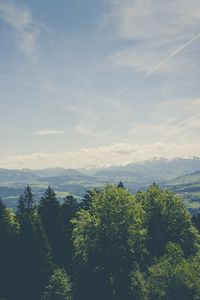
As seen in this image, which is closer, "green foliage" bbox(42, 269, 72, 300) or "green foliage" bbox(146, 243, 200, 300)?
"green foliage" bbox(146, 243, 200, 300)

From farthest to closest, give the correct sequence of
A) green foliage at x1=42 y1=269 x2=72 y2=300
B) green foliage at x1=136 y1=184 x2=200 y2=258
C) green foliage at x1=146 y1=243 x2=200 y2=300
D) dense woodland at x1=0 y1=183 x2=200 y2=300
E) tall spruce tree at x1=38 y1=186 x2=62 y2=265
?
tall spruce tree at x1=38 y1=186 x2=62 y2=265 → green foliage at x1=136 y1=184 x2=200 y2=258 → dense woodland at x1=0 y1=183 x2=200 y2=300 → green foliage at x1=42 y1=269 x2=72 y2=300 → green foliage at x1=146 y1=243 x2=200 y2=300

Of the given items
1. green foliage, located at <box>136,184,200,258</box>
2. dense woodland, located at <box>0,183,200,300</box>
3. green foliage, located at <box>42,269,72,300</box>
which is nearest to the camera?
green foliage, located at <box>42,269,72,300</box>

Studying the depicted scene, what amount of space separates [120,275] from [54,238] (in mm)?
18593

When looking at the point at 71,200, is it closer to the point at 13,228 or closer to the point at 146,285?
the point at 13,228

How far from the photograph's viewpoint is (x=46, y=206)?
83.0m

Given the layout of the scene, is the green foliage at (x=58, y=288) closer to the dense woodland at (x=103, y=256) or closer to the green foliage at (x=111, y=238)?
the dense woodland at (x=103, y=256)

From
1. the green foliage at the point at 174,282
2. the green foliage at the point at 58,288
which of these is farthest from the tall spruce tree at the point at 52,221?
the green foliage at the point at 174,282

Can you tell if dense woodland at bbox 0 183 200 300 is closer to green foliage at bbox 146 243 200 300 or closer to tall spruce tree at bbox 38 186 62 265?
green foliage at bbox 146 243 200 300

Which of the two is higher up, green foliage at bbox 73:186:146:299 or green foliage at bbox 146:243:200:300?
green foliage at bbox 73:186:146:299

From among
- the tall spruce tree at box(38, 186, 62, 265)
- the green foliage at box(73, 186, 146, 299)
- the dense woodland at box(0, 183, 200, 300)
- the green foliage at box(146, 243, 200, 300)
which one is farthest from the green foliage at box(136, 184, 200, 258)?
the tall spruce tree at box(38, 186, 62, 265)

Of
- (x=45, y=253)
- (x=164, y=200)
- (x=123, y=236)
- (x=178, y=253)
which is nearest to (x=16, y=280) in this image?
(x=45, y=253)

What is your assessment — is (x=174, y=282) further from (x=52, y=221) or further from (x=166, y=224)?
(x=52, y=221)

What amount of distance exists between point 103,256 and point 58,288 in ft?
32.5

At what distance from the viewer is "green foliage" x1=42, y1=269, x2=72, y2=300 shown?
64.4m
